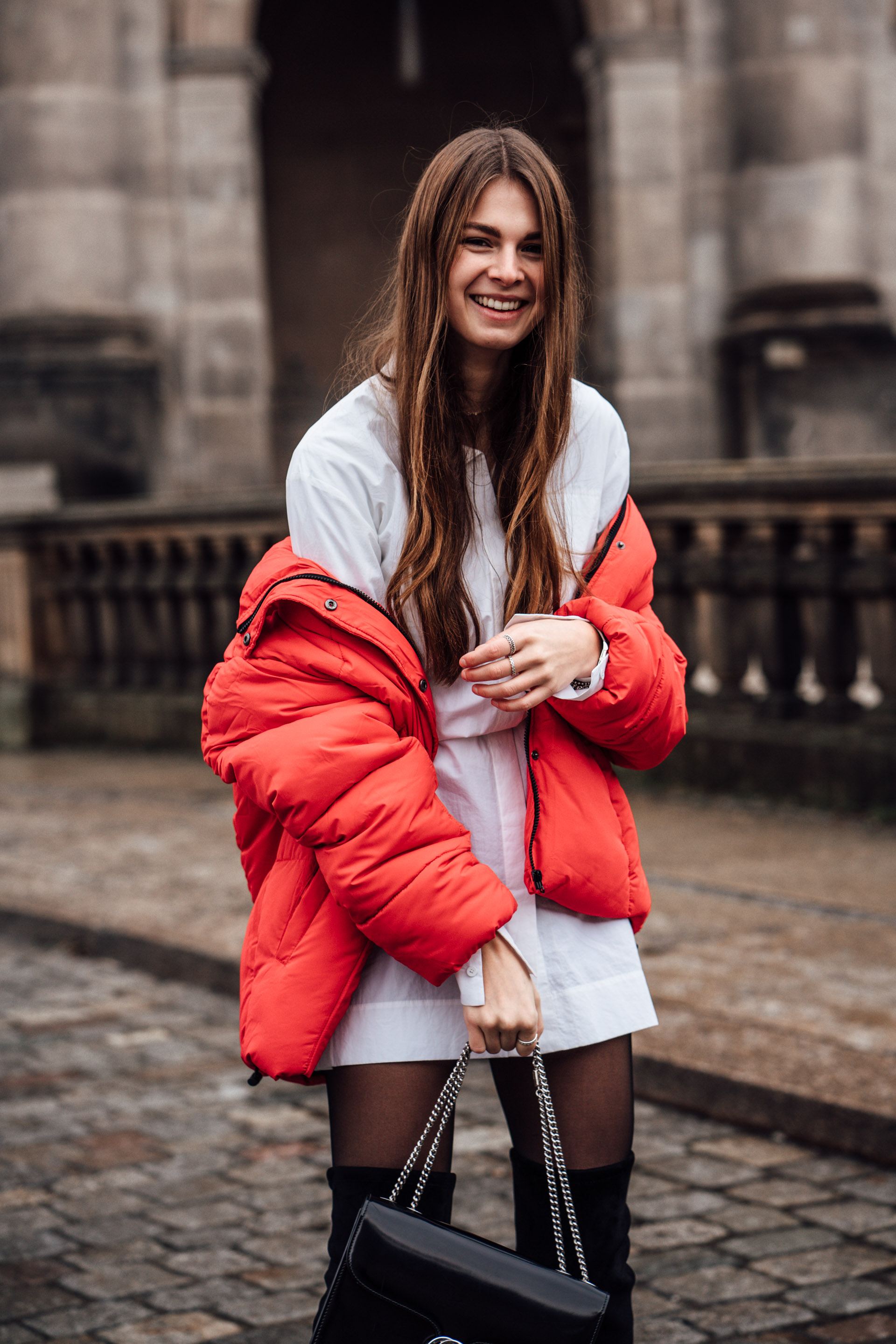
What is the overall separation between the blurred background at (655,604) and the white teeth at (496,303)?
1860 millimetres

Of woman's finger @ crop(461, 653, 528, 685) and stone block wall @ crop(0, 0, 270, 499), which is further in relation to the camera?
stone block wall @ crop(0, 0, 270, 499)

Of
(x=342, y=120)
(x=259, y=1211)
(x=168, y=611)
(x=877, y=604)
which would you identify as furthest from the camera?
(x=342, y=120)

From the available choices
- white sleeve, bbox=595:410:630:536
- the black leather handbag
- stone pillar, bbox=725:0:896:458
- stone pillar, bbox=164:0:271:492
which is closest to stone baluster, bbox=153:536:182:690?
stone pillar, bbox=164:0:271:492

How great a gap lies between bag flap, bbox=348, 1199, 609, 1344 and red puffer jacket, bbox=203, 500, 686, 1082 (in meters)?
0.22

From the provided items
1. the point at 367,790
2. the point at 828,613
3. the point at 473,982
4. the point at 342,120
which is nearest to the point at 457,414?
the point at 367,790

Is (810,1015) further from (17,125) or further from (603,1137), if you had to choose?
(17,125)

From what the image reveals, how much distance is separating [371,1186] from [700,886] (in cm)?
411

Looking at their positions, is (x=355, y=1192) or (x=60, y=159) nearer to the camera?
(x=355, y=1192)

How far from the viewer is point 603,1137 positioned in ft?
7.51

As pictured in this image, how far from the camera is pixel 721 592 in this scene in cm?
827

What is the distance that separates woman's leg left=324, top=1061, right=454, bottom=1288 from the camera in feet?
7.26

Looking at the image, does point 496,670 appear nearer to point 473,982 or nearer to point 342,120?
point 473,982

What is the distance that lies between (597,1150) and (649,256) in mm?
11633

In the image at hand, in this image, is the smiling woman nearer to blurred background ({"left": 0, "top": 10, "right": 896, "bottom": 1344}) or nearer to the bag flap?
the bag flap
